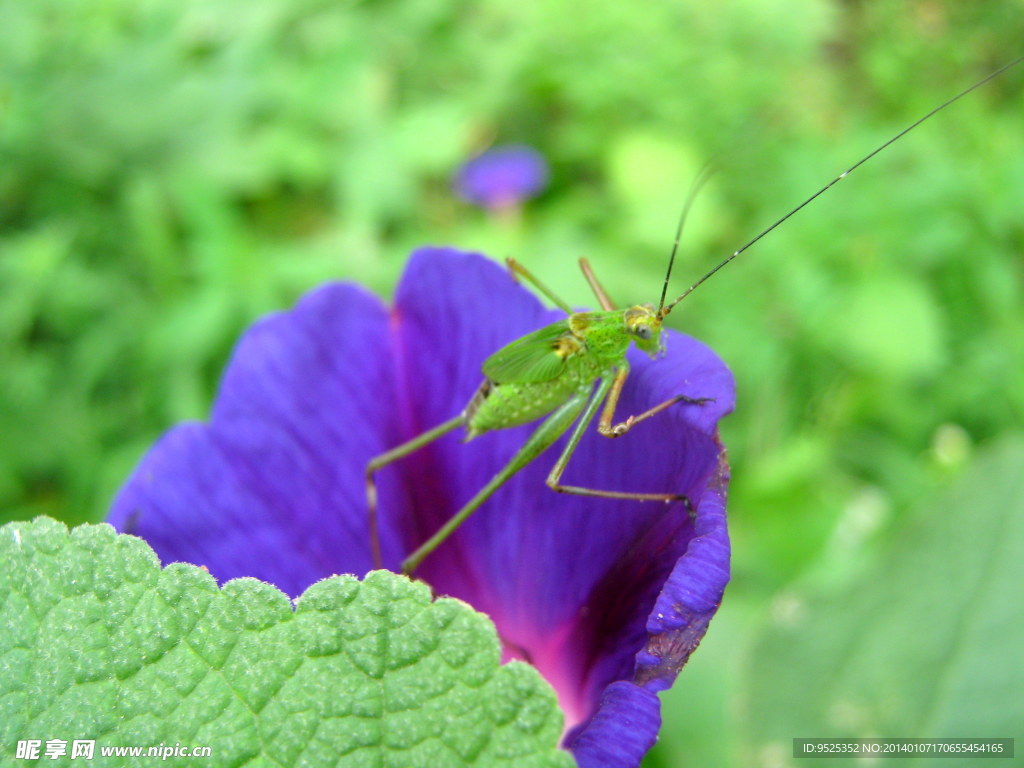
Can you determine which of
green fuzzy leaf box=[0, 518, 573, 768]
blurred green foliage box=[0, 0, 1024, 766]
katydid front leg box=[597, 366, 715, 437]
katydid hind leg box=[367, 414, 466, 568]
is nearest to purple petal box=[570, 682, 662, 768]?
green fuzzy leaf box=[0, 518, 573, 768]

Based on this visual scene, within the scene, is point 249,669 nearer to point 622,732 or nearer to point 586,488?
point 622,732

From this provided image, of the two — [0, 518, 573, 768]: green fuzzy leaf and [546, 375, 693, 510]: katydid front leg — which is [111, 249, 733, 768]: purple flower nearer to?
[546, 375, 693, 510]: katydid front leg

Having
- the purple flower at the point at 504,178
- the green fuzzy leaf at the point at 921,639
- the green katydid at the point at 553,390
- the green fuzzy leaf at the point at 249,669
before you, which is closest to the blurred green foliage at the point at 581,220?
the purple flower at the point at 504,178

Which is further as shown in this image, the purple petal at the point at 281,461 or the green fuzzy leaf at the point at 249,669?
the purple petal at the point at 281,461

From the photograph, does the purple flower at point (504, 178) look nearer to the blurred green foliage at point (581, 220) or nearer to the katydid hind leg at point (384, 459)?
the blurred green foliage at point (581, 220)

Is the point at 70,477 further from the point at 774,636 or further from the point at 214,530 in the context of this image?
the point at 774,636

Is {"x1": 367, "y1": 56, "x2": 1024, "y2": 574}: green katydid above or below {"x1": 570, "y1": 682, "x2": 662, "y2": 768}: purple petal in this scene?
above

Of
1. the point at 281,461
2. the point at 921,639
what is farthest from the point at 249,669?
the point at 921,639
